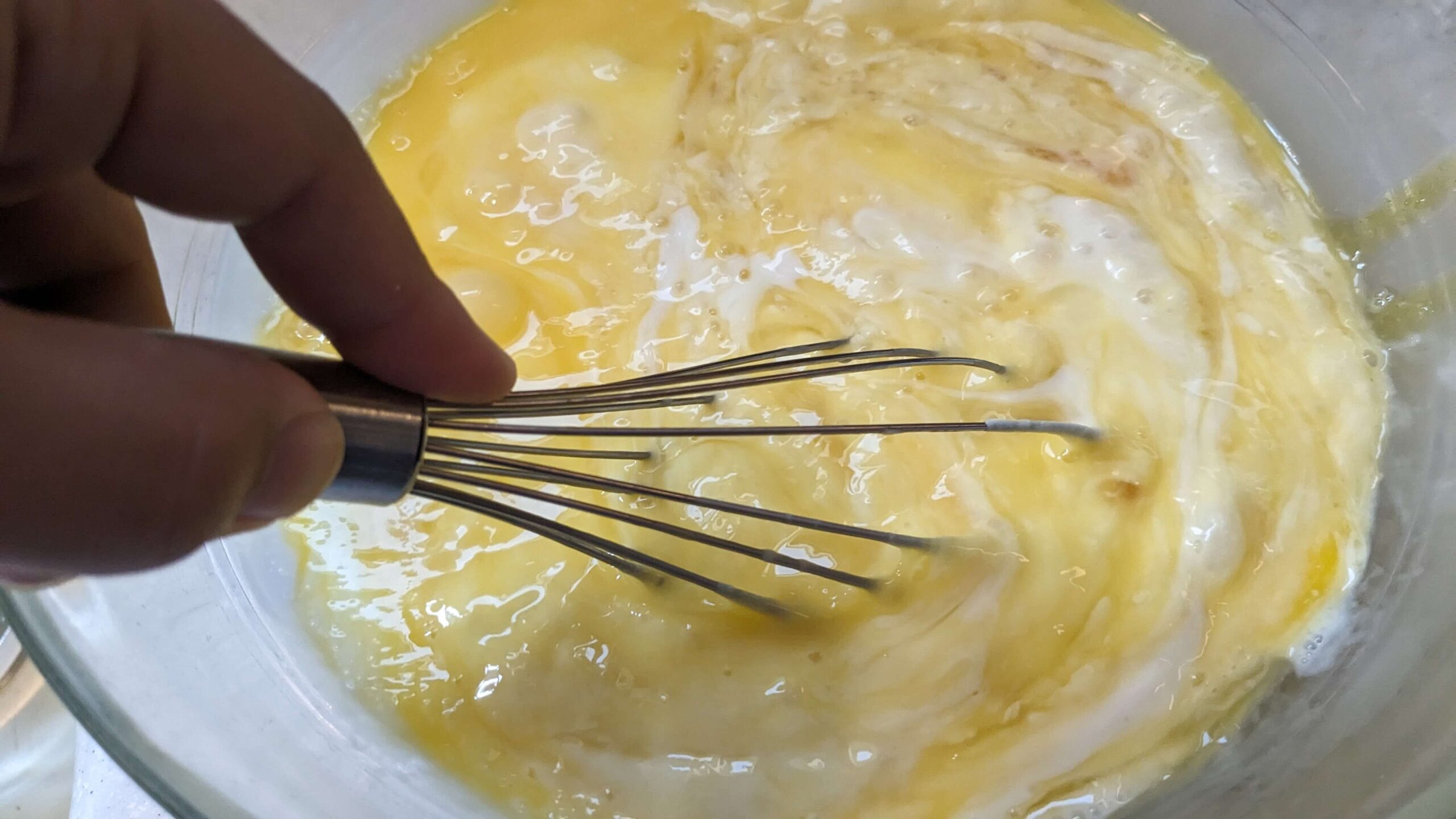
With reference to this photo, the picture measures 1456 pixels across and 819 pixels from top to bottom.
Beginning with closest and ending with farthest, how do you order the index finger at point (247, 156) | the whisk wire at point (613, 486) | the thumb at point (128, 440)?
the thumb at point (128, 440) → the index finger at point (247, 156) → the whisk wire at point (613, 486)

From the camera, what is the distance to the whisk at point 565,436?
565 mm

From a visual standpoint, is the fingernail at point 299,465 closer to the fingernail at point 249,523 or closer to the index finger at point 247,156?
the fingernail at point 249,523

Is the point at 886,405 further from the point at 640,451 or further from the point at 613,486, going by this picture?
the point at 613,486

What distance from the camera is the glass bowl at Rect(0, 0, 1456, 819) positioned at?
0.74 meters

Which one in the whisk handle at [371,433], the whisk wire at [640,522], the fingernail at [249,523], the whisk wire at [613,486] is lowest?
the fingernail at [249,523]

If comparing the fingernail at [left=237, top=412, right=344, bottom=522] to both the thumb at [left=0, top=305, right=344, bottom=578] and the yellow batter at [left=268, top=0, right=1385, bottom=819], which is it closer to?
the thumb at [left=0, top=305, right=344, bottom=578]

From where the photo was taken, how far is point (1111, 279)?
104 centimetres

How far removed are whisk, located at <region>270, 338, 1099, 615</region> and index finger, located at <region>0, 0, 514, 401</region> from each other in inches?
2.7

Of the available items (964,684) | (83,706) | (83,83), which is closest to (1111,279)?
(964,684)

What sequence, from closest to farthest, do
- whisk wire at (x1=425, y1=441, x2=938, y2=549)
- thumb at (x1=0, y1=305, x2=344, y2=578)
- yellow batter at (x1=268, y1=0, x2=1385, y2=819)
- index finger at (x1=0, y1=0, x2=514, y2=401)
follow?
thumb at (x1=0, y1=305, x2=344, y2=578), index finger at (x1=0, y1=0, x2=514, y2=401), whisk wire at (x1=425, y1=441, x2=938, y2=549), yellow batter at (x1=268, y1=0, x2=1385, y2=819)

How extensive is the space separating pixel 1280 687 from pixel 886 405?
0.49 m

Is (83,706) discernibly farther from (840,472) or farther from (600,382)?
(840,472)

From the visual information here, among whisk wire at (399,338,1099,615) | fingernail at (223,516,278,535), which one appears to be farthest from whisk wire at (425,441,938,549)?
fingernail at (223,516,278,535)

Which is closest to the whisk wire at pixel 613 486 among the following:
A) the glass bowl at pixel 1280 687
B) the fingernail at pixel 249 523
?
the fingernail at pixel 249 523
